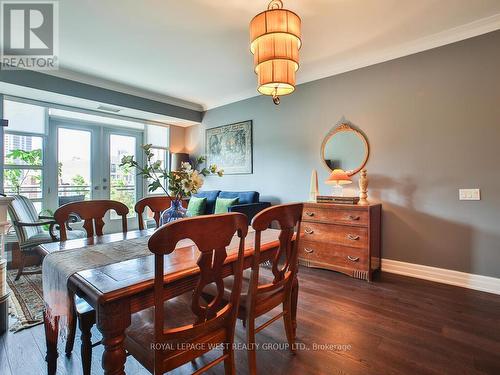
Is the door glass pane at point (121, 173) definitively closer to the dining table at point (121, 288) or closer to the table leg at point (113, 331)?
the dining table at point (121, 288)

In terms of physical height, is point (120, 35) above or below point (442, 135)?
Answer: above

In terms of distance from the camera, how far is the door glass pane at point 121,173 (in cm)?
509

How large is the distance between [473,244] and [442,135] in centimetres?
117

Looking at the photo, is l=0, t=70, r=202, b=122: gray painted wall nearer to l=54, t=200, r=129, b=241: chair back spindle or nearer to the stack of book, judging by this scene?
l=54, t=200, r=129, b=241: chair back spindle

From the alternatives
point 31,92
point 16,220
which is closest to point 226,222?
point 16,220

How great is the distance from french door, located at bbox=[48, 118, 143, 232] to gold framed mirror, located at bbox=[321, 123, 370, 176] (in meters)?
3.91

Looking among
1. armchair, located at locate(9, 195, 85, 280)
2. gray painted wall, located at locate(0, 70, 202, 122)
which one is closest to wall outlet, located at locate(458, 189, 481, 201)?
armchair, located at locate(9, 195, 85, 280)

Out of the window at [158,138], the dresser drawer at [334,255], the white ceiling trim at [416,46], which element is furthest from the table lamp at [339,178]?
the window at [158,138]

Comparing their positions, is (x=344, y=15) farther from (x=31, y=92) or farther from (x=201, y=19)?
(x=31, y=92)

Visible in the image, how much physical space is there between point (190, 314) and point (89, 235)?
113 cm

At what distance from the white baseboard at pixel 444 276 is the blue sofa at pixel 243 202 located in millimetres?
1822

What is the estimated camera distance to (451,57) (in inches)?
Result: 108

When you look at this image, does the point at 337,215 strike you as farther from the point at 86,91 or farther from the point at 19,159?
the point at 19,159

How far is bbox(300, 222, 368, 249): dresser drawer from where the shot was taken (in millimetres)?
2860
